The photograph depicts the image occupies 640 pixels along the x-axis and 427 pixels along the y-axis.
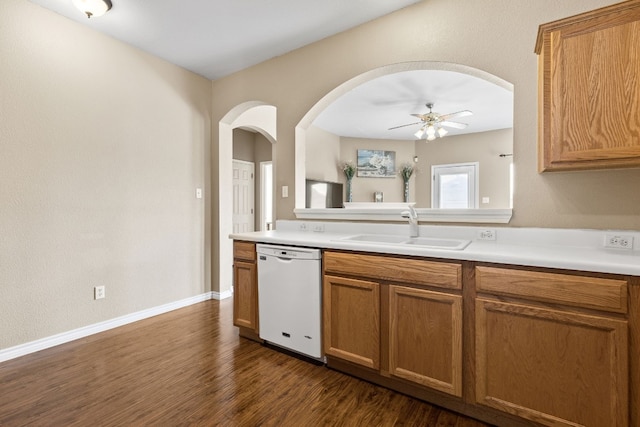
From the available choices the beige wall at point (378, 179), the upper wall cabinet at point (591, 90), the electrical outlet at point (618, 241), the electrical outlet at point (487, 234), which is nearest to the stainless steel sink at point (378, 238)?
the electrical outlet at point (487, 234)

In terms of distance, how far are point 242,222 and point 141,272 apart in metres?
2.62

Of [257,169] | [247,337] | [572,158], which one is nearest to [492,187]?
[257,169]

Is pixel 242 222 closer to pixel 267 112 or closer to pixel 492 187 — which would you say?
pixel 267 112

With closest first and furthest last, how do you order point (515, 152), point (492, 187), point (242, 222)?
point (515, 152)
point (242, 222)
point (492, 187)

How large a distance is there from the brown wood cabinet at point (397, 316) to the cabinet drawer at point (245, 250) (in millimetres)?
731

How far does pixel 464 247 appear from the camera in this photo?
178 cm

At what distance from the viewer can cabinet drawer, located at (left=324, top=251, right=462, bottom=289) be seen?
1.63 metres

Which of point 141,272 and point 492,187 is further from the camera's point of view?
point 492,187

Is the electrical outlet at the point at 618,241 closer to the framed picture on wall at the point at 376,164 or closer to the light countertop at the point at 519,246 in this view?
the light countertop at the point at 519,246

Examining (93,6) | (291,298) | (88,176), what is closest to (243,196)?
(88,176)

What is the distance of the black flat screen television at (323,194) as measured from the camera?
558 centimetres

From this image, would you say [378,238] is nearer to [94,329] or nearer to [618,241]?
[618,241]

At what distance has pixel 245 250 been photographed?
2.57m

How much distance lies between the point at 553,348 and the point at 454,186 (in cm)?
591
